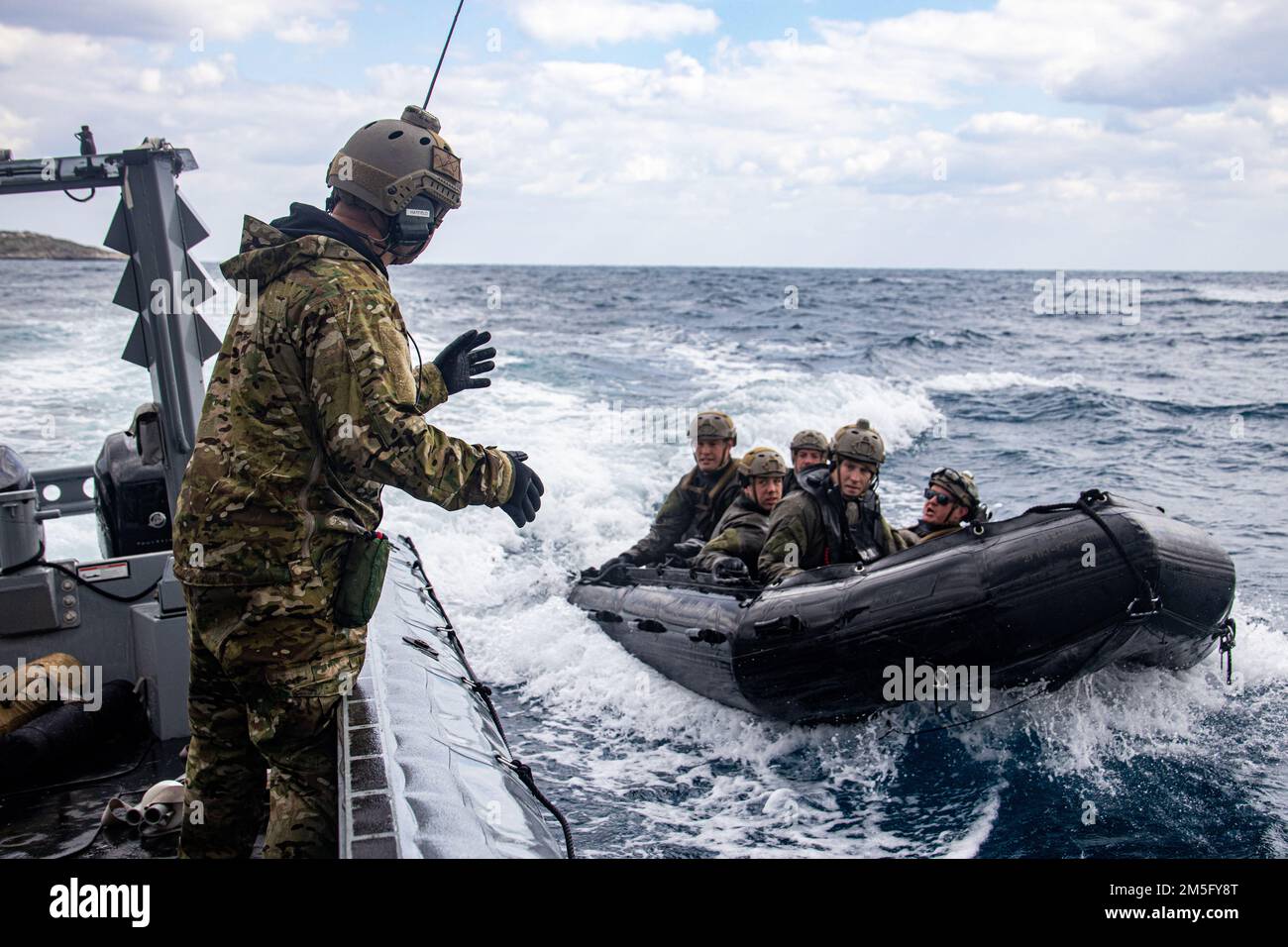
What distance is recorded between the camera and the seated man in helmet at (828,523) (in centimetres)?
608

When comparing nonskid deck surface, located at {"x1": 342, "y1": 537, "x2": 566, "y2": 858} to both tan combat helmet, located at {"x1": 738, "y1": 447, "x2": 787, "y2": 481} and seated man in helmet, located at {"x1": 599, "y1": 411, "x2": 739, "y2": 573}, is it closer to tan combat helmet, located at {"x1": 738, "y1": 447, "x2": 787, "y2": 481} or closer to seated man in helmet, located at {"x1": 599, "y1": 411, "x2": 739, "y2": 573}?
tan combat helmet, located at {"x1": 738, "y1": 447, "x2": 787, "y2": 481}

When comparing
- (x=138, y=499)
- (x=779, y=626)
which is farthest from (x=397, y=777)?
(x=779, y=626)

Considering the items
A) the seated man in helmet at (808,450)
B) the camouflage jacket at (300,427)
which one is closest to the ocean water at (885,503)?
the seated man in helmet at (808,450)

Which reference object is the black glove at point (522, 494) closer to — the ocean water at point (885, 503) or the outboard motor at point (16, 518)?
the outboard motor at point (16, 518)

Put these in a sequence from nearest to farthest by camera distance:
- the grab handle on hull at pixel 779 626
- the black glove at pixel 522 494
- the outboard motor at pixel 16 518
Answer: the black glove at pixel 522 494 < the outboard motor at pixel 16 518 < the grab handle on hull at pixel 779 626

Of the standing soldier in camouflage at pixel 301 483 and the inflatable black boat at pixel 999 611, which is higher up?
the standing soldier in camouflage at pixel 301 483

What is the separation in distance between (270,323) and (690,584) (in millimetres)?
4702

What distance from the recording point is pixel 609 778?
573 cm

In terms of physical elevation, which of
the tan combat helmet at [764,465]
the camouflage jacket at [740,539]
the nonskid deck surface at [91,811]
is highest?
the tan combat helmet at [764,465]

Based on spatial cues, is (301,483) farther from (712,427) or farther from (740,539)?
(712,427)

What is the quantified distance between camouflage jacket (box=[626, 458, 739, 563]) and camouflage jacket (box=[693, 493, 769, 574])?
0.64 m

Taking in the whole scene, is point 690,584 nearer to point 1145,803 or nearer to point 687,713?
point 687,713

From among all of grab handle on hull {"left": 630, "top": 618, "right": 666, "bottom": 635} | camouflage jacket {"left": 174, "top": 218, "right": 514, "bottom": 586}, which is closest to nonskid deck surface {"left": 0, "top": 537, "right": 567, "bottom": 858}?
camouflage jacket {"left": 174, "top": 218, "right": 514, "bottom": 586}

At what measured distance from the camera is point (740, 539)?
6.83 meters
